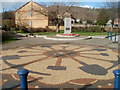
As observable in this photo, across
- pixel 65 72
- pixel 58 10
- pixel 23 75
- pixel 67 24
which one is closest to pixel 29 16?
pixel 58 10

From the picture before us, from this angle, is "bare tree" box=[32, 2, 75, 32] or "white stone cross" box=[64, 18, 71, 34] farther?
"bare tree" box=[32, 2, 75, 32]

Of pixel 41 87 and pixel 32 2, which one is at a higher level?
pixel 32 2

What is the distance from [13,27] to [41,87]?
90.3 ft

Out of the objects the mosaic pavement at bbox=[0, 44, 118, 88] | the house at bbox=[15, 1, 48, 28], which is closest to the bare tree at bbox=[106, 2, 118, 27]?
the house at bbox=[15, 1, 48, 28]

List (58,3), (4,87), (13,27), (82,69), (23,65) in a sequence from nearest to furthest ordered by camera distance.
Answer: (4,87) → (82,69) → (23,65) → (13,27) → (58,3)

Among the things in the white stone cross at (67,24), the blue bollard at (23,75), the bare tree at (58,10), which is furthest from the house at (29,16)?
the blue bollard at (23,75)

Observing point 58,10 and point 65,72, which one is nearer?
point 65,72

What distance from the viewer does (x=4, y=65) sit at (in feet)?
23.5

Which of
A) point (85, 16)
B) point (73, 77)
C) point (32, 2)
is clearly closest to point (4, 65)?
Result: point (73, 77)

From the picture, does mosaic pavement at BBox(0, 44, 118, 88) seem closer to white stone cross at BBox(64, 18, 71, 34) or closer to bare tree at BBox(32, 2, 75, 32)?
white stone cross at BBox(64, 18, 71, 34)

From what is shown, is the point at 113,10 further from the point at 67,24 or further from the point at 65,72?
the point at 65,72

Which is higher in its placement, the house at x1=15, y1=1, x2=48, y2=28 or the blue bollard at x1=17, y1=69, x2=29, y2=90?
the house at x1=15, y1=1, x2=48, y2=28

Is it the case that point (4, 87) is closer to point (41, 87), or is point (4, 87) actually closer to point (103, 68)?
point (41, 87)

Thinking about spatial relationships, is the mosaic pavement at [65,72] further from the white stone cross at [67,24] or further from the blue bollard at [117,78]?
the white stone cross at [67,24]
